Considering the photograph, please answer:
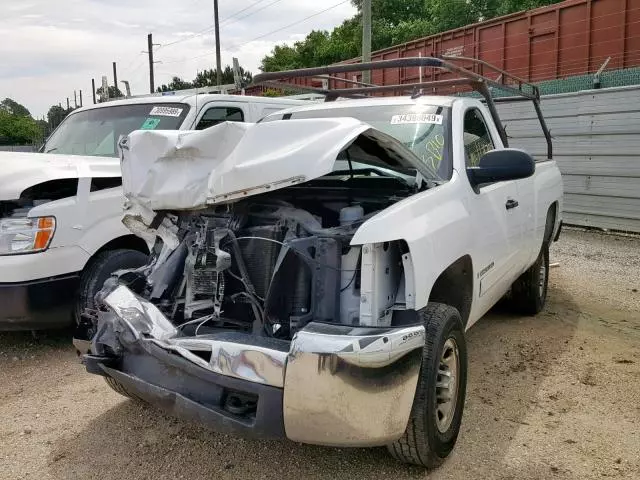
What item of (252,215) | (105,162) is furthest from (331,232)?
(105,162)

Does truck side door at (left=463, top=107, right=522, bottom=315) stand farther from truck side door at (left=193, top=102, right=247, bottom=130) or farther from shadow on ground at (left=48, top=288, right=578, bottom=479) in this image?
truck side door at (left=193, top=102, right=247, bottom=130)

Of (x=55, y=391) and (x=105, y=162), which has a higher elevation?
(x=105, y=162)

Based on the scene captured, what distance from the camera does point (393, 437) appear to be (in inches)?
103

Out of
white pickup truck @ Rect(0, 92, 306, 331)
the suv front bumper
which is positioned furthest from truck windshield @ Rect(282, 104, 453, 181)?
the suv front bumper

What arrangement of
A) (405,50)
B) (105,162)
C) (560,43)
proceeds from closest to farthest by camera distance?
1. (105,162)
2. (560,43)
3. (405,50)

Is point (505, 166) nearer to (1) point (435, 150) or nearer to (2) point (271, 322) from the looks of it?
(1) point (435, 150)

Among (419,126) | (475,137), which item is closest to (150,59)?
(475,137)

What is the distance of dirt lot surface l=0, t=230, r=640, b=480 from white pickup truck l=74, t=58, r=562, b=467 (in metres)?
0.33

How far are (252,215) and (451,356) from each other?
4.20 feet

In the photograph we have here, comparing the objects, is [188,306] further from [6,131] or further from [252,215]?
[6,131]

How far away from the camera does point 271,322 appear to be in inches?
118

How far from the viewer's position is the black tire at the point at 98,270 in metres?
4.56

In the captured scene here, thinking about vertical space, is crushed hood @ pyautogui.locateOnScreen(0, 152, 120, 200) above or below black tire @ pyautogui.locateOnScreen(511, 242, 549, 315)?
above

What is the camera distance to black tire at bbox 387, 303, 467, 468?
277 cm
